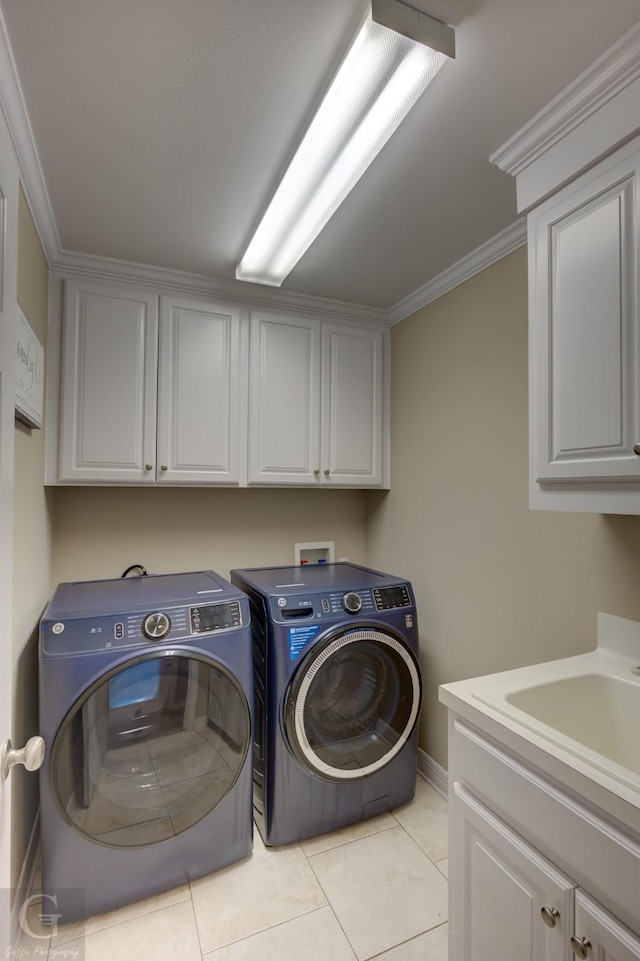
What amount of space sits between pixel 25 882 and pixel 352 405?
2.41 m

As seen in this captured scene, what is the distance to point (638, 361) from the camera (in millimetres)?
1095

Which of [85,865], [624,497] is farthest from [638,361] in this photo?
[85,865]

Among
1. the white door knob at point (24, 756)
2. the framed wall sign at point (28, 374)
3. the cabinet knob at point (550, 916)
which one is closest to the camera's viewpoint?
the white door knob at point (24, 756)

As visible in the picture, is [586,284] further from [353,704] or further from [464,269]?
[353,704]

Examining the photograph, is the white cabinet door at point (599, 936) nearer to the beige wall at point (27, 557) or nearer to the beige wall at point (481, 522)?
the beige wall at point (481, 522)

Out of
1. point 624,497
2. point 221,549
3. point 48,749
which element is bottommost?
point 48,749

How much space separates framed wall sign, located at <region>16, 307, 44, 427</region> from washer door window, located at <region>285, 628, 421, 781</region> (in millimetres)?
1343

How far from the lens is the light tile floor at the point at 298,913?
4.86ft

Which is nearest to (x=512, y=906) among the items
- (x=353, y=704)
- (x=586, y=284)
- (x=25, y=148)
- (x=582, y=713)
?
(x=582, y=713)

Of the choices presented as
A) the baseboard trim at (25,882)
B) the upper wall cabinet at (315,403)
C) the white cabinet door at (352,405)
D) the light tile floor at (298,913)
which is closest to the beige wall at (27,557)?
the baseboard trim at (25,882)

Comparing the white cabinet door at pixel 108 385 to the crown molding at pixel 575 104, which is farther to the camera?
the white cabinet door at pixel 108 385

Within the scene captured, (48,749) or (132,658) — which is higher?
(132,658)

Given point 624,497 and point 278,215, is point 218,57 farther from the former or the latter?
point 624,497

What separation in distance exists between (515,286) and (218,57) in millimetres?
1284
